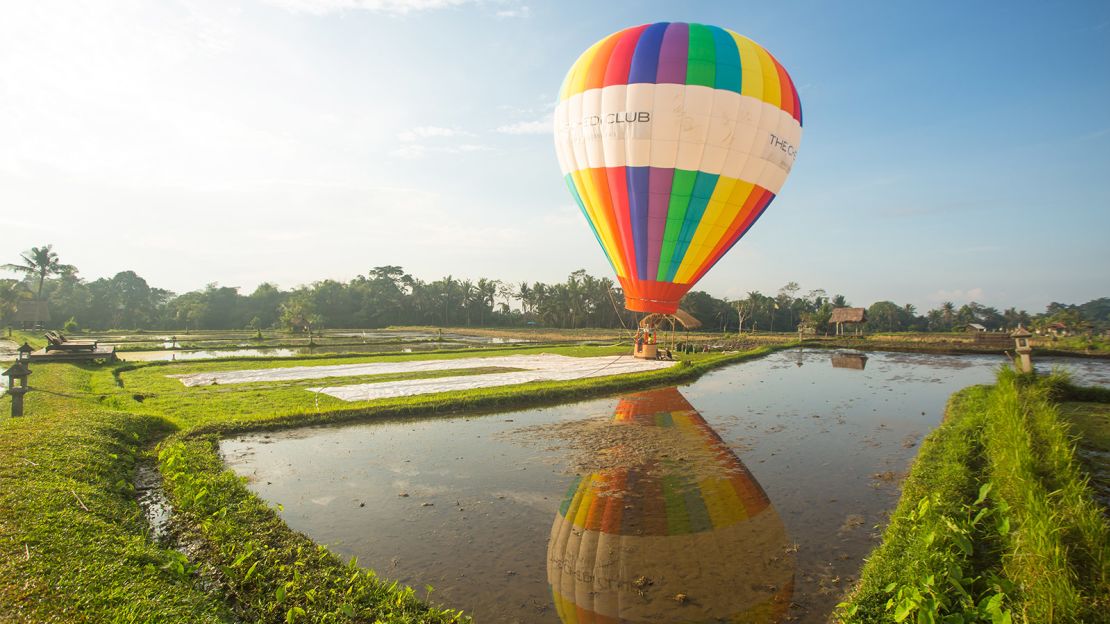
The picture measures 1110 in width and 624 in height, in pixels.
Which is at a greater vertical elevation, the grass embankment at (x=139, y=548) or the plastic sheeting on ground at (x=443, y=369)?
the plastic sheeting on ground at (x=443, y=369)

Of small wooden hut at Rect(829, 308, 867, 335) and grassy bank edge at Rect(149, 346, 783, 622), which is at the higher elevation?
small wooden hut at Rect(829, 308, 867, 335)

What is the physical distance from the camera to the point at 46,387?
12.9 metres

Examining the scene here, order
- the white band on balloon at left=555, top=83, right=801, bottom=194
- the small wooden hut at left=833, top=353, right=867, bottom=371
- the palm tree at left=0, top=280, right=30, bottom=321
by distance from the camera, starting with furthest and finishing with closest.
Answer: the palm tree at left=0, top=280, right=30, bottom=321
the small wooden hut at left=833, top=353, right=867, bottom=371
the white band on balloon at left=555, top=83, right=801, bottom=194

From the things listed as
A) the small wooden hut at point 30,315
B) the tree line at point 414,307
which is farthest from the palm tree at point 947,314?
the small wooden hut at point 30,315

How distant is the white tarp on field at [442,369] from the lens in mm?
15180

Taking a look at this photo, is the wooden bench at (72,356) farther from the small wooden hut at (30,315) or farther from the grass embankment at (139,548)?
the small wooden hut at (30,315)

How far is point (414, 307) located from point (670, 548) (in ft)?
210

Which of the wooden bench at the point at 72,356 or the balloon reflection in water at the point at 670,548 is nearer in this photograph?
the balloon reflection in water at the point at 670,548

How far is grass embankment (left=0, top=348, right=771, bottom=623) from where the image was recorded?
3.86 m

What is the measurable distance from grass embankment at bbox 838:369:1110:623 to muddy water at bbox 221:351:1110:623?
1.69 ft

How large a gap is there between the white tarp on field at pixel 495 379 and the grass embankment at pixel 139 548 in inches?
193

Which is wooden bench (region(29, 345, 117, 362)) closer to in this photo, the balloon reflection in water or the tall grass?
the balloon reflection in water

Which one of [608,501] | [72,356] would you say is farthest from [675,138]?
[72,356]

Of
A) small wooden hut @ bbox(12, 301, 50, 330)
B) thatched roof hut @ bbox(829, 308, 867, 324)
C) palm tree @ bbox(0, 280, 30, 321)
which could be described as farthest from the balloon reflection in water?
small wooden hut @ bbox(12, 301, 50, 330)
